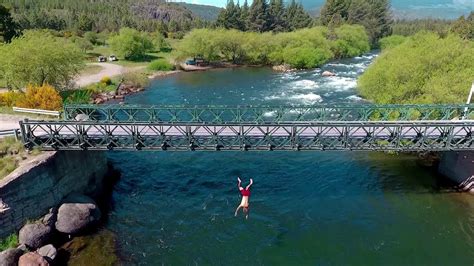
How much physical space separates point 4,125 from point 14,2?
572 feet

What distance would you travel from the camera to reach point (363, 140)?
2794 centimetres

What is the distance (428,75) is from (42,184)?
34.6m

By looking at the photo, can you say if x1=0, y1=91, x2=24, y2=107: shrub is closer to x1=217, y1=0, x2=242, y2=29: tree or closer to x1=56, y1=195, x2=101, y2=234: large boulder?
x1=56, y1=195, x2=101, y2=234: large boulder

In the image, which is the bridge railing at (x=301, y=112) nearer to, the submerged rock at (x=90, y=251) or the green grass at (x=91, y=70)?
the submerged rock at (x=90, y=251)

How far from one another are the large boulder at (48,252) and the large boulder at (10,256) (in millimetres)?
1119

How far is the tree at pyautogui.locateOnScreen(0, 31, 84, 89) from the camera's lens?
159 feet

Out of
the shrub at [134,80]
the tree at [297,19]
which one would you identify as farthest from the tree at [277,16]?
the shrub at [134,80]

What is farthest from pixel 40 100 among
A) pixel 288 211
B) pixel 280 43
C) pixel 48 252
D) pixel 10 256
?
pixel 280 43

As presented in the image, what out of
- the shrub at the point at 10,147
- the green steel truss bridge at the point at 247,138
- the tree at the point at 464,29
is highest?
the tree at the point at 464,29

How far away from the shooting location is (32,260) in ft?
72.0

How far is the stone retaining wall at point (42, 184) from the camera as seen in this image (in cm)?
2386

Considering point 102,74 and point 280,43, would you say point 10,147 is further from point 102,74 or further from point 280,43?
point 280,43

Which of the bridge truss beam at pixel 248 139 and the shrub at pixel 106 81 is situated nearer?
the bridge truss beam at pixel 248 139

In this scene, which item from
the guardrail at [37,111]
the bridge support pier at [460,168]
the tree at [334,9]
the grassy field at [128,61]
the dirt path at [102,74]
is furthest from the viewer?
the tree at [334,9]
